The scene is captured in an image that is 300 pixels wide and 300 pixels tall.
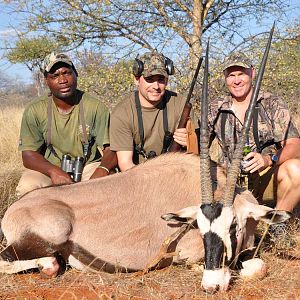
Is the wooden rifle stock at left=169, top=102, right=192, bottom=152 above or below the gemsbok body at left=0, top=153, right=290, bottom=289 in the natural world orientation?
above

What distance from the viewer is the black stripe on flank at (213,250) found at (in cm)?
340

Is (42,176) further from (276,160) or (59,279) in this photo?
(276,160)

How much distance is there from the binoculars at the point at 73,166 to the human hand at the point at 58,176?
0.88 ft

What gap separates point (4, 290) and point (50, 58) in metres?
2.56

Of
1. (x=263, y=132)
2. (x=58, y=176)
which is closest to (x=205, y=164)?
(x=263, y=132)

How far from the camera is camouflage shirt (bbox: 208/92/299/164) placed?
5.02 m

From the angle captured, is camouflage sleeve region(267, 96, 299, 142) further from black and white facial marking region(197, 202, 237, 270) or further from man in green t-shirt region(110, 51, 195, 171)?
black and white facial marking region(197, 202, 237, 270)

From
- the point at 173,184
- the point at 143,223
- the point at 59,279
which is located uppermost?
the point at 173,184

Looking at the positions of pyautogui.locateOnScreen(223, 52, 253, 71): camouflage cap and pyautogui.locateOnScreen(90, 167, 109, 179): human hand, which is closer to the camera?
pyautogui.locateOnScreen(223, 52, 253, 71): camouflage cap

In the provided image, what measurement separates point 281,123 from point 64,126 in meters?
2.25

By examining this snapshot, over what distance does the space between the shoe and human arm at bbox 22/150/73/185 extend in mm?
1982

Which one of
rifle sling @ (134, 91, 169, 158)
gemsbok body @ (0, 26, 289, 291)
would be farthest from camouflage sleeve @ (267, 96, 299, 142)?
rifle sling @ (134, 91, 169, 158)

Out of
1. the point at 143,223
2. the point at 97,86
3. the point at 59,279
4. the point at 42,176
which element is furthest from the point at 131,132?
the point at 97,86

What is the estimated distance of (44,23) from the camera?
10539 mm
